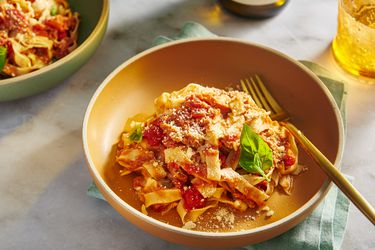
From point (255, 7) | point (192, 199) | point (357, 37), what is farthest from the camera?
point (255, 7)

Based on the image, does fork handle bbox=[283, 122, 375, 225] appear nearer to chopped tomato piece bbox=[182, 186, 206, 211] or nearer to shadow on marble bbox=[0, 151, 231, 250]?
chopped tomato piece bbox=[182, 186, 206, 211]

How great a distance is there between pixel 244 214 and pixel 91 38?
48.4 inches

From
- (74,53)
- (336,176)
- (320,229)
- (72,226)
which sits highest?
(336,176)

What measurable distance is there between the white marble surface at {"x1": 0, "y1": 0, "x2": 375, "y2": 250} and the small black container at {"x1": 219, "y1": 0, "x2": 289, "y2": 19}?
0.05 meters

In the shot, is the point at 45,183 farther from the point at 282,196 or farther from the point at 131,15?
the point at 131,15

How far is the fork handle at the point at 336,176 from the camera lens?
201 cm

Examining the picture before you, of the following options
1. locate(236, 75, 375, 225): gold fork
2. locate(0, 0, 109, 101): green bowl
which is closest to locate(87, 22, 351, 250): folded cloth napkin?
locate(236, 75, 375, 225): gold fork

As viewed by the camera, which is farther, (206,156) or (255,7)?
(255,7)

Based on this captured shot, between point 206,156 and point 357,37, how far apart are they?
1204mm

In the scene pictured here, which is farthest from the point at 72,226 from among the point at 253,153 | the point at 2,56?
the point at 2,56

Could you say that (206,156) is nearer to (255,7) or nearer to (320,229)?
(320,229)

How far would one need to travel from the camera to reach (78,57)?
9.12 feet

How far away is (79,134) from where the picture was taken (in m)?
2.82

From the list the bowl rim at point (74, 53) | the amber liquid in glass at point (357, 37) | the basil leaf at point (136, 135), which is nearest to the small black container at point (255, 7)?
the amber liquid in glass at point (357, 37)
